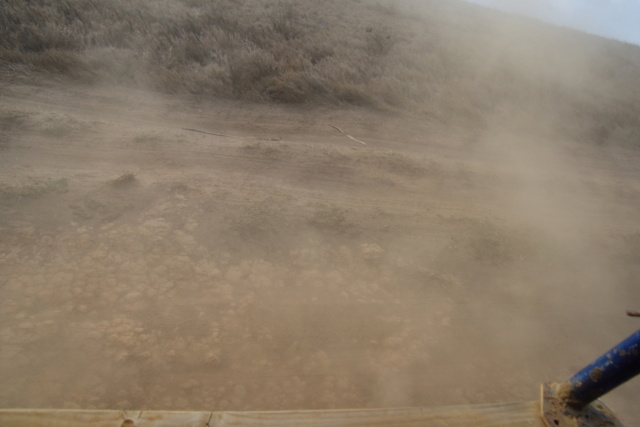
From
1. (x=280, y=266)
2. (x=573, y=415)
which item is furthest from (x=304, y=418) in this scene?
(x=280, y=266)

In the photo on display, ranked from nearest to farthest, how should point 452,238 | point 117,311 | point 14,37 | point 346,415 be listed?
point 346,415 < point 117,311 < point 452,238 < point 14,37

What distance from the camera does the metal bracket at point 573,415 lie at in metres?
1.47

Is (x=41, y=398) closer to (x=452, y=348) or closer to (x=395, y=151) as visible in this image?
(x=452, y=348)

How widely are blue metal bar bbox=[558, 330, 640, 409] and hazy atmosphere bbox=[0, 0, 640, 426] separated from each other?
4.08 ft

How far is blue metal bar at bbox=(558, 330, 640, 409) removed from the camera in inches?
49.5

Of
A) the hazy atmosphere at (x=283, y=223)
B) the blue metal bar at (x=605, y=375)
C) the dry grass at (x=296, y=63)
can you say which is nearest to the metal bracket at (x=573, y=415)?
the blue metal bar at (x=605, y=375)

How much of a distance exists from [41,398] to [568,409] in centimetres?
269

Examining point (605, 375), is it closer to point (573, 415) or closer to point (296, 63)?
point (573, 415)

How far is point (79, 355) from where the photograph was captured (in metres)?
2.51

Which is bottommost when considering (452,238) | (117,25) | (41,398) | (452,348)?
(41,398)

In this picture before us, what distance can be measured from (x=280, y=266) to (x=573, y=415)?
2352 mm

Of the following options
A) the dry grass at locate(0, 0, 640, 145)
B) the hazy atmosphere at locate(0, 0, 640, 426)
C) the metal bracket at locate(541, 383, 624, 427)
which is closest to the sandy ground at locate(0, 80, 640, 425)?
the hazy atmosphere at locate(0, 0, 640, 426)

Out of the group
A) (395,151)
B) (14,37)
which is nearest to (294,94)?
(395,151)

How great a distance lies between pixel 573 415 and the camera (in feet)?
4.91
